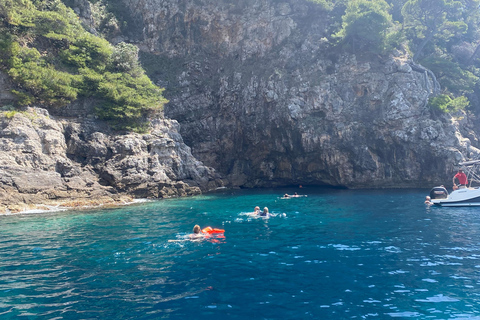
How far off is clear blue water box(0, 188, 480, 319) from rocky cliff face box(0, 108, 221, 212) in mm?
6085

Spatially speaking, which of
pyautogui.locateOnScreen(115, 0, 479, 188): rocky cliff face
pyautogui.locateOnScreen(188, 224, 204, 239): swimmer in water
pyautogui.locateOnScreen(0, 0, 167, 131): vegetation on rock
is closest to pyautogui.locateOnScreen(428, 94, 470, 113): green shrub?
pyautogui.locateOnScreen(115, 0, 479, 188): rocky cliff face

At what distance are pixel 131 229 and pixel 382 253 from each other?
12.6 m

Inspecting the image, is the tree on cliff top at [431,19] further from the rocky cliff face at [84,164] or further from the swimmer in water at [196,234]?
the swimmer in water at [196,234]

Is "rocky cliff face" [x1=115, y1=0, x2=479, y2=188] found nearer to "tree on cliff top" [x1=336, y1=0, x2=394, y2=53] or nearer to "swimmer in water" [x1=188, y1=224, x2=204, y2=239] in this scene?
"tree on cliff top" [x1=336, y1=0, x2=394, y2=53]

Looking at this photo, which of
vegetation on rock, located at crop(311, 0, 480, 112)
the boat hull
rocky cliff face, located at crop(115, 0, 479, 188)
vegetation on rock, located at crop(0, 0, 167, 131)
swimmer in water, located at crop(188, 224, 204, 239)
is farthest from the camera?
vegetation on rock, located at crop(311, 0, 480, 112)

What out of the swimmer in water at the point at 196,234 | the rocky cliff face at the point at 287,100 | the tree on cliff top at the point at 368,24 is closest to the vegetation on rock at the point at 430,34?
the tree on cliff top at the point at 368,24

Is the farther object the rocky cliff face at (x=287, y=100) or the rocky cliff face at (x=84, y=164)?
the rocky cliff face at (x=287, y=100)

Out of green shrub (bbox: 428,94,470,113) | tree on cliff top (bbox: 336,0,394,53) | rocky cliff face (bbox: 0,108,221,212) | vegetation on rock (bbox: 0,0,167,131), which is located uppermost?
tree on cliff top (bbox: 336,0,394,53)

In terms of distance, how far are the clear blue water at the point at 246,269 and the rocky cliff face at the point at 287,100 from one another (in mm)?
21897

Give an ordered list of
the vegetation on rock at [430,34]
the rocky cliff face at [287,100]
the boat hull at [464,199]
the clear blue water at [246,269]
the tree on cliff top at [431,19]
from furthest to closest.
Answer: the tree on cliff top at [431,19] < the vegetation on rock at [430,34] < the rocky cliff face at [287,100] < the boat hull at [464,199] < the clear blue water at [246,269]

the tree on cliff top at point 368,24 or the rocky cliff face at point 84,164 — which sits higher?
the tree on cliff top at point 368,24

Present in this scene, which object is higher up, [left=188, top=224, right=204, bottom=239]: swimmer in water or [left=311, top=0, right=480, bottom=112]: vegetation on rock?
[left=311, top=0, right=480, bottom=112]: vegetation on rock

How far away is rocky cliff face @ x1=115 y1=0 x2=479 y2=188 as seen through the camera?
39.8 meters

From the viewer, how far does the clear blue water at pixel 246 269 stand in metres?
7.70
